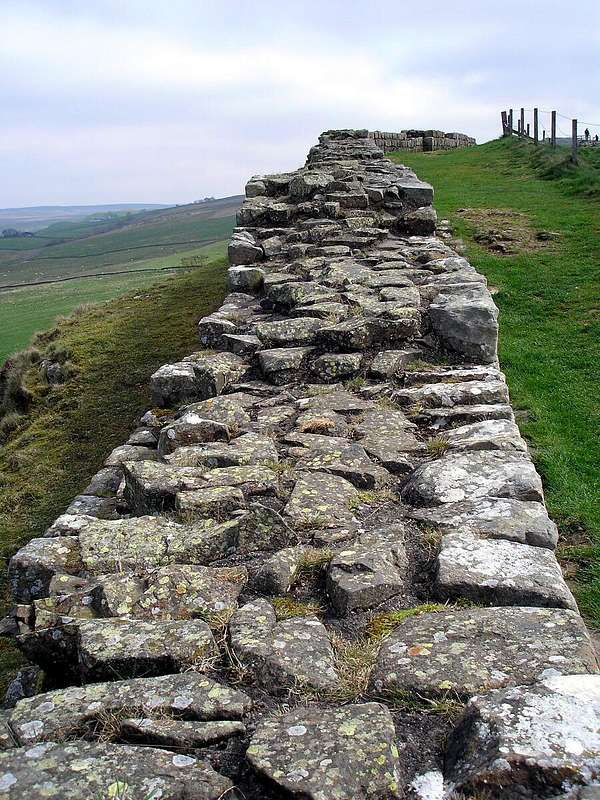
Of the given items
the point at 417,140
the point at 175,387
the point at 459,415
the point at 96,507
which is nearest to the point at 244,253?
the point at 175,387

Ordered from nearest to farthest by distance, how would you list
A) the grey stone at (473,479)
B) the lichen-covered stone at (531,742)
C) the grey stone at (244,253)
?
the lichen-covered stone at (531,742)
the grey stone at (473,479)
the grey stone at (244,253)

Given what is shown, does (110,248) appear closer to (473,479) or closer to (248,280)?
(248,280)

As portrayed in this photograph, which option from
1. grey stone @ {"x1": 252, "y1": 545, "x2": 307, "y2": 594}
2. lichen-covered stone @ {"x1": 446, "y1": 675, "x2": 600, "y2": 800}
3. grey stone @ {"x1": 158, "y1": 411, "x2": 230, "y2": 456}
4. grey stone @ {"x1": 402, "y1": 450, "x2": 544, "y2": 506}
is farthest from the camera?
grey stone @ {"x1": 158, "y1": 411, "x2": 230, "y2": 456}

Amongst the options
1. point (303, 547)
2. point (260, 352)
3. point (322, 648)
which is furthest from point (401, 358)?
point (322, 648)

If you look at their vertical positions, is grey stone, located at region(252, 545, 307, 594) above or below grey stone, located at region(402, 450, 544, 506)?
below

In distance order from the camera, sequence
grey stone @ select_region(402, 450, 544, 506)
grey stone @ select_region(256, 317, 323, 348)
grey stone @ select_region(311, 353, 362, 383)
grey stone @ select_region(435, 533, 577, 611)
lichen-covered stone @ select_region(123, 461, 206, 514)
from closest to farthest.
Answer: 1. grey stone @ select_region(435, 533, 577, 611)
2. grey stone @ select_region(402, 450, 544, 506)
3. lichen-covered stone @ select_region(123, 461, 206, 514)
4. grey stone @ select_region(311, 353, 362, 383)
5. grey stone @ select_region(256, 317, 323, 348)

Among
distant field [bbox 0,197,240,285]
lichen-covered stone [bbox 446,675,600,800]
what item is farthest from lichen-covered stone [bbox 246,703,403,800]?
distant field [bbox 0,197,240,285]

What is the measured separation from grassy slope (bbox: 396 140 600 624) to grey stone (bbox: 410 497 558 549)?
4.26 feet

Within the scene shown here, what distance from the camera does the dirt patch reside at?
15617mm

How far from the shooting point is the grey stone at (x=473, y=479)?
4.43 m

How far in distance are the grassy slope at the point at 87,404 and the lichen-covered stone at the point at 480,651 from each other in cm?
288

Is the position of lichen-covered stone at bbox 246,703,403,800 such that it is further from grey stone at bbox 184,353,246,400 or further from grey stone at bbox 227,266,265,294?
grey stone at bbox 227,266,265,294

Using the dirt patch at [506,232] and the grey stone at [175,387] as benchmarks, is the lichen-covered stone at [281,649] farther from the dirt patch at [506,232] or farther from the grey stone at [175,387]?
the dirt patch at [506,232]

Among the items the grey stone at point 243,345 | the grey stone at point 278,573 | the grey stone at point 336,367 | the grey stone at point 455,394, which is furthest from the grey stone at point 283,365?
the grey stone at point 278,573
